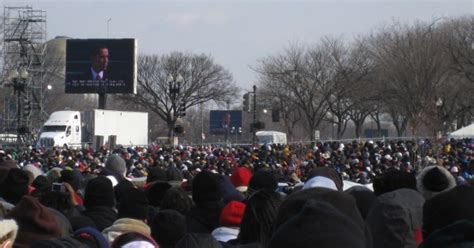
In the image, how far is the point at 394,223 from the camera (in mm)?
5543

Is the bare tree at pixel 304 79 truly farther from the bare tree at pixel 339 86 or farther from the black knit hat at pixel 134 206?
the black knit hat at pixel 134 206

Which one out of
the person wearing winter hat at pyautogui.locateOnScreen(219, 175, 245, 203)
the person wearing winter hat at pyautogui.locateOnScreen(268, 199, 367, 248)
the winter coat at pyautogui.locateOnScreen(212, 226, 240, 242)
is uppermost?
the person wearing winter hat at pyautogui.locateOnScreen(268, 199, 367, 248)

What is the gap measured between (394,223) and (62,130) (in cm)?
4754

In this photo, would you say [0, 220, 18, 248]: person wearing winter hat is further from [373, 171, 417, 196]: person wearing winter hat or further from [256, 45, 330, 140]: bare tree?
[256, 45, 330, 140]: bare tree

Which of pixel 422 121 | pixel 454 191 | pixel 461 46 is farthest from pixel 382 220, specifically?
pixel 461 46

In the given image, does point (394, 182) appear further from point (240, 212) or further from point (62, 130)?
point (62, 130)

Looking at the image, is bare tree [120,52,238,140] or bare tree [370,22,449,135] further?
bare tree [120,52,238,140]

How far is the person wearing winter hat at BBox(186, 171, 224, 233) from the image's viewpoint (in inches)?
280

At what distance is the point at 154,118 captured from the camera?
335 ft

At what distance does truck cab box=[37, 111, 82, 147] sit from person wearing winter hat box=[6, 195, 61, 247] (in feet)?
148

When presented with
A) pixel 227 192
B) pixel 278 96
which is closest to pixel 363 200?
pixel 227 192

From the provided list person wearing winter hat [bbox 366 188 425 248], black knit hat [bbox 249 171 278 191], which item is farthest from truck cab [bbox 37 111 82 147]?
person wearing winter hat [bbox 366 188 425 248]

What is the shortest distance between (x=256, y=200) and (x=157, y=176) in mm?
5587

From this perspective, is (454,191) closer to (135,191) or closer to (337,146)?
(135,191)
